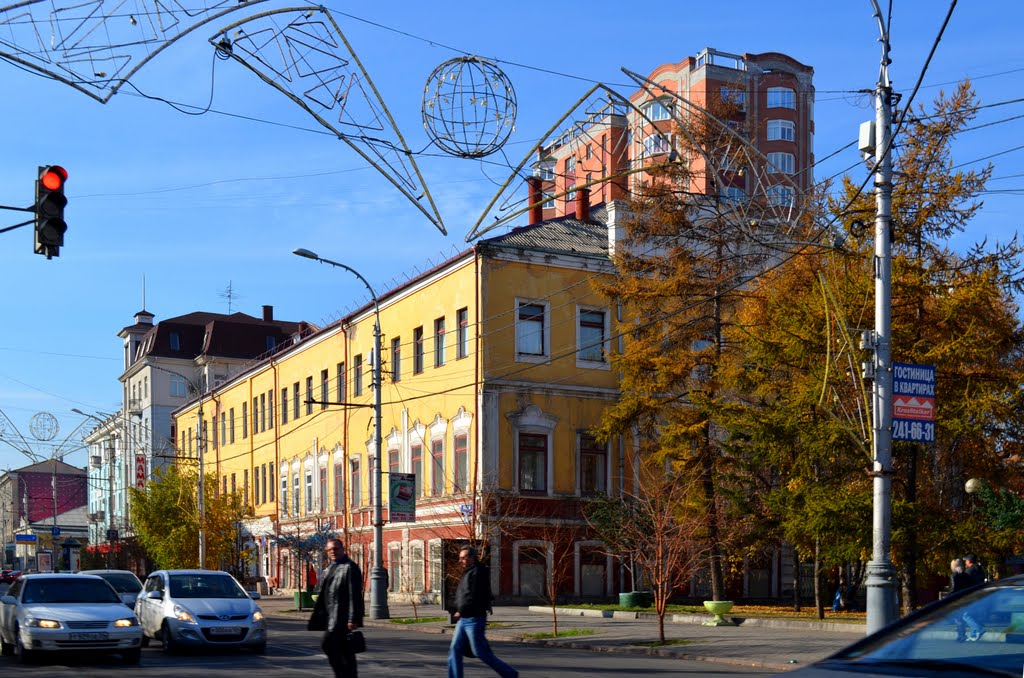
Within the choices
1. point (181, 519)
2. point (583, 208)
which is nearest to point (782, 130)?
point (583, 208)

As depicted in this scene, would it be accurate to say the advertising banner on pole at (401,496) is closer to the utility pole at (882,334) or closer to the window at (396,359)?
the window at (396,359)

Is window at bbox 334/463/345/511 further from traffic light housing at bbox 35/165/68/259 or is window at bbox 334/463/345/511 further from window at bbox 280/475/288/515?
traffic light housing at bbox 35/165/68/259

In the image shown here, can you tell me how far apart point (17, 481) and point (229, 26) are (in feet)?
480

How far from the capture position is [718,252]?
3738 cm

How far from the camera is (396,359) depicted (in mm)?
48844

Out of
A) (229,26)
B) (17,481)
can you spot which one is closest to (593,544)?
(229,26)

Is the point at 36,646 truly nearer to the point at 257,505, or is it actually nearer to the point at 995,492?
the point at 995,492

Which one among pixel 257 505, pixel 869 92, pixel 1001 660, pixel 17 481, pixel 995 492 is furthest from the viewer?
pixel 17 481

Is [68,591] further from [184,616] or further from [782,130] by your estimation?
[782,130]

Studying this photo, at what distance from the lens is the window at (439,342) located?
149 ft

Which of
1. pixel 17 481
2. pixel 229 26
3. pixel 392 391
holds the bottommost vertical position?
pixel 17 481

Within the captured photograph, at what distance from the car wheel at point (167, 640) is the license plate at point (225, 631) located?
0.78m

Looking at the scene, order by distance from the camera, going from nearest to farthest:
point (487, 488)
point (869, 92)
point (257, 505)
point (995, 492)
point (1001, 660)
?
1. point (1001, 660)
2. point (869, 92)
3. point (995, 492)
4. point (487, 488)
5. point (257, 505)

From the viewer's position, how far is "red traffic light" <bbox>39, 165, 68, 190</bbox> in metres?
16.5
